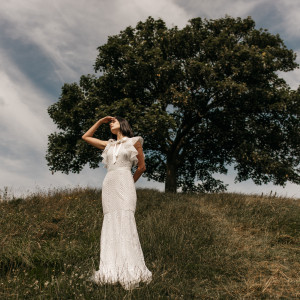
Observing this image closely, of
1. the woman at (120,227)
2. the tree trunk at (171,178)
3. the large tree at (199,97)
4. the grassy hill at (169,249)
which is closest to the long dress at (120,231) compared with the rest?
the woman at (120,227)

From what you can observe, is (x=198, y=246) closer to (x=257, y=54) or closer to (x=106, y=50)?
(x=257, y=54)

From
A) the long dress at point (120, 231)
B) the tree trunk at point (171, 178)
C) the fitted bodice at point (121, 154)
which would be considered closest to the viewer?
the long dress at point (120, 231)

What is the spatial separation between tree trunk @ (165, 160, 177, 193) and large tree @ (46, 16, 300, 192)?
65 mm

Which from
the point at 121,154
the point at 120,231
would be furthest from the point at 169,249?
the point at 121,154

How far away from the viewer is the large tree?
15.6 meters

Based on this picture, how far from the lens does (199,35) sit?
17.6 meters

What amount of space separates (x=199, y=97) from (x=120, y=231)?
13.4 m

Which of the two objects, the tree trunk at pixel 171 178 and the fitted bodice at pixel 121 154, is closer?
the fitted bodice at pixel 121 154

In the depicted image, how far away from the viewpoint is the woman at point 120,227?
15.7ft

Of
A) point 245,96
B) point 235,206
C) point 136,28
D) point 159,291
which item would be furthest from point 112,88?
point 159,291

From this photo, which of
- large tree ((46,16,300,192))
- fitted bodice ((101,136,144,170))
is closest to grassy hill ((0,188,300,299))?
fitted bodice ((101,136,144,170))

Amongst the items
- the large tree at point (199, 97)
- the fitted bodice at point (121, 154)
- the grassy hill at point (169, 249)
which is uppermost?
the large tree at point (199, 97)

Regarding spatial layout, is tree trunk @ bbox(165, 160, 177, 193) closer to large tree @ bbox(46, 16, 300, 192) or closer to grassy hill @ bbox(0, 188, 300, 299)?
large tree @ bbox(46, 16, 300, 192)

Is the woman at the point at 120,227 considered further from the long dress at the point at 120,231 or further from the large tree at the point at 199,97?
the large tree at the point at 199,97
